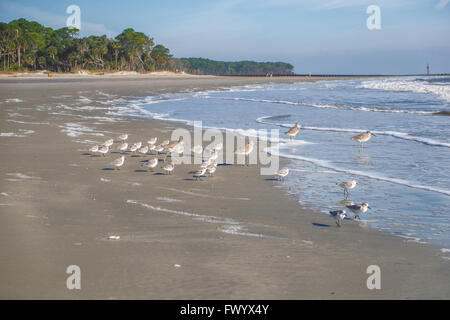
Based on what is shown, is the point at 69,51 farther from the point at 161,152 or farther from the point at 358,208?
the point at 358,208

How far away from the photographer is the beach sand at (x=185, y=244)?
4992mm

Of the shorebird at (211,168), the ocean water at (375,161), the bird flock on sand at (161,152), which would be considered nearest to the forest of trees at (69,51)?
the ocean water at (375,161)

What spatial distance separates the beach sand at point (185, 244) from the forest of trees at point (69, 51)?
7809cm

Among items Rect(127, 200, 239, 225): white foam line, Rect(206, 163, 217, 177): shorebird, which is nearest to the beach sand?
Rect(127, 200, 239, 225): white foam line

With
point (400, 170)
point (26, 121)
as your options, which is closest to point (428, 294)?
point (400, 170)

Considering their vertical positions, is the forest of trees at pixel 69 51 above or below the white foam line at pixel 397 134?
above

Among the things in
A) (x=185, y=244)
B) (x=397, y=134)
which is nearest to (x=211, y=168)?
(x=185, y=244)

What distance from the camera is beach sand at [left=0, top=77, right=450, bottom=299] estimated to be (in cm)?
499

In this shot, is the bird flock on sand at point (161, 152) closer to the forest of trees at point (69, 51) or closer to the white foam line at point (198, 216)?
the white foam line at point (198, 216)

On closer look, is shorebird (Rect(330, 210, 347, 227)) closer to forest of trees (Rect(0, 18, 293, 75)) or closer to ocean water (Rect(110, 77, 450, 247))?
ocean water (Rect(110, 77, 450, 247))

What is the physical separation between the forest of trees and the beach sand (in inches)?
3074

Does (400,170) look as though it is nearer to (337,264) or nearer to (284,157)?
(284,157)

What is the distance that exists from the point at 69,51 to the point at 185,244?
93.4 m

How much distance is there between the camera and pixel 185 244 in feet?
20.5
